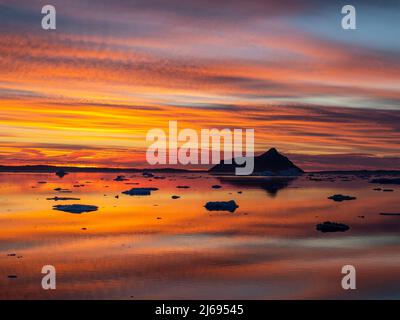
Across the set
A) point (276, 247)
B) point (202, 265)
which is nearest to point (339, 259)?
point (276, 247)

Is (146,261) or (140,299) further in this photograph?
(146,261)

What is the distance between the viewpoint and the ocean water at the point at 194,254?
19.2 metres

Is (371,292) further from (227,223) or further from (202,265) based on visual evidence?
(227,223)

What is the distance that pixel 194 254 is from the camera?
25.7 m

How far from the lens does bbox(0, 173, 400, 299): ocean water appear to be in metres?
19.2

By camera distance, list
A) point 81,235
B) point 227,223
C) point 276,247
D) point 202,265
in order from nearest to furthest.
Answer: point 202,265
point 276,247
point 81,235
point 227,223

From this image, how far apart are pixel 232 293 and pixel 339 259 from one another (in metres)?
7.98

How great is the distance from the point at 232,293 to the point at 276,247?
10022 millimetres

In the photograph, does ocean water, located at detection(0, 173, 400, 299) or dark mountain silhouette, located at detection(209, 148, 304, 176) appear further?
dark mountain silhouette, located at detection(209, 148, 304, 176)

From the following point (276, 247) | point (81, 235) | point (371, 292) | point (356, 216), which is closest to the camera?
point (371, 292)

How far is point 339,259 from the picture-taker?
24.7m

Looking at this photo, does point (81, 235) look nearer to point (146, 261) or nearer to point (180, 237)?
point (180, 237)

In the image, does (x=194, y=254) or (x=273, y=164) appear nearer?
(x=194, y=254)

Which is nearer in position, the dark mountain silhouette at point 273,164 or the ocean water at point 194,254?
the ocean water at point 194,254
